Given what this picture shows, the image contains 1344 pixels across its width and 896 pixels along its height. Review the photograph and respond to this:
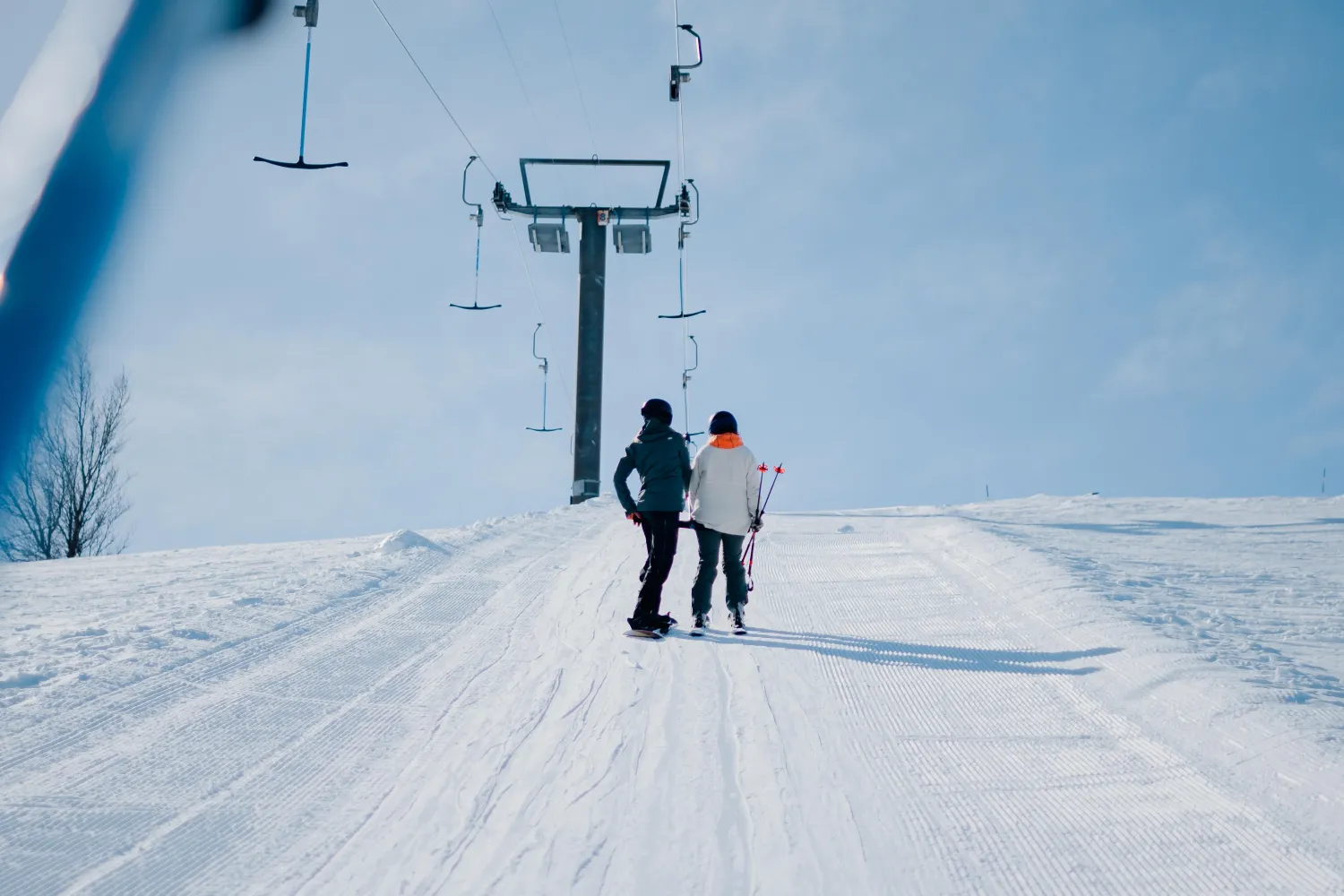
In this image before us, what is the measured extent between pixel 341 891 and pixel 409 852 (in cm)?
33

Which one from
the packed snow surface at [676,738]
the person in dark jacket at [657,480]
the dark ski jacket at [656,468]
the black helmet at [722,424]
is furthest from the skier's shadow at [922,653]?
the black helmet at [722,424]

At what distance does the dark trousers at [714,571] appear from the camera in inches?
293

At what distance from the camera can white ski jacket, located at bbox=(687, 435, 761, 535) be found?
24.6 feet

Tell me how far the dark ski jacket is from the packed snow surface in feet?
3.58

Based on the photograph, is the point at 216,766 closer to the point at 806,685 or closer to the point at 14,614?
the point at 806,685

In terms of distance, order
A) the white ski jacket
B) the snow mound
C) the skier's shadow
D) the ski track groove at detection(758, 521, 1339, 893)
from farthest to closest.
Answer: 1. the snow mound
2. the white ski jacket
3. the skier's shadow
4. the ski track groove at detection(758, 521, 1339, 893)

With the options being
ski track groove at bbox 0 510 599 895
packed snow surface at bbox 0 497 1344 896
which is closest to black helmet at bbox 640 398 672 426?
packed snow surface at bbox 0 497 1344 896

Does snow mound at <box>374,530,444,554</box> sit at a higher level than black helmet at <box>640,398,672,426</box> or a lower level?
lower

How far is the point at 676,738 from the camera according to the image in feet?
15.3

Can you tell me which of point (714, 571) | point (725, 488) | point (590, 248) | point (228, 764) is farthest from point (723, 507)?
point (590, 248)

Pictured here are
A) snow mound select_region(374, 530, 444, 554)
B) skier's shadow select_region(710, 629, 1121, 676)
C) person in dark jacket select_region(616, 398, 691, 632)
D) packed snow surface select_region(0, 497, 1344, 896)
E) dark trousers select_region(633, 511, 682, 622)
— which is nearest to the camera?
packed snow surface select_region(0, 497, 1344, 896)

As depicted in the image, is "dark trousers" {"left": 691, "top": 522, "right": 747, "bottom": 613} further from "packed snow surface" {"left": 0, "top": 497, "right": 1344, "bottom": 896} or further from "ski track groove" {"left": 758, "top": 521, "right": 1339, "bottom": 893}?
"ski track groove" {"left": 758, "top": 521, "right": 1339, "bottom": 893}

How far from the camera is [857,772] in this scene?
166 inches

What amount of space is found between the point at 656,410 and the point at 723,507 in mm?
986
